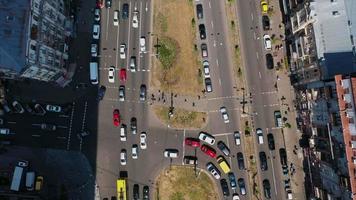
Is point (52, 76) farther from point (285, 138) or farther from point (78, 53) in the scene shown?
point (285, 138)

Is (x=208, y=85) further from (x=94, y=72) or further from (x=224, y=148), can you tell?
(x=94, y=72)

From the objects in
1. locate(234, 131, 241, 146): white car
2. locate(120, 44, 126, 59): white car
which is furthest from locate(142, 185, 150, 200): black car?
locate(120, 44, 126, 59): white car

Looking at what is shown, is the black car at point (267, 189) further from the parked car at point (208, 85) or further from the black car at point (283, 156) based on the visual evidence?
the parked car at point (208, 85)

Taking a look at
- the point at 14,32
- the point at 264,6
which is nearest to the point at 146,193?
the point at 14,32

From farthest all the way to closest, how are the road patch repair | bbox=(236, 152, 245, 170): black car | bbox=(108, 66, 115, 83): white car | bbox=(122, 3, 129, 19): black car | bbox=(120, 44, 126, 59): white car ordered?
bbox=(122, 3, 129, 19): black car < bbox=(120, 44, 126, 59): white car < the road patch repair < bbox=(108, 66, 115, 83): white car < bbox=(236, 152, 245, 170): black car

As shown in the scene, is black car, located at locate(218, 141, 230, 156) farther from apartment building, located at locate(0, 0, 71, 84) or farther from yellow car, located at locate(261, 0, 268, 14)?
apartment building, located at locate(0, 0, 71, 84)

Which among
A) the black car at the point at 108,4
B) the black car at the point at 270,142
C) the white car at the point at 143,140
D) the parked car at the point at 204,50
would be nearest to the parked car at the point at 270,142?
the black car at the point at 270,142

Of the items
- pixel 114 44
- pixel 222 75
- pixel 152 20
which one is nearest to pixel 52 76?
pixel 114 44
